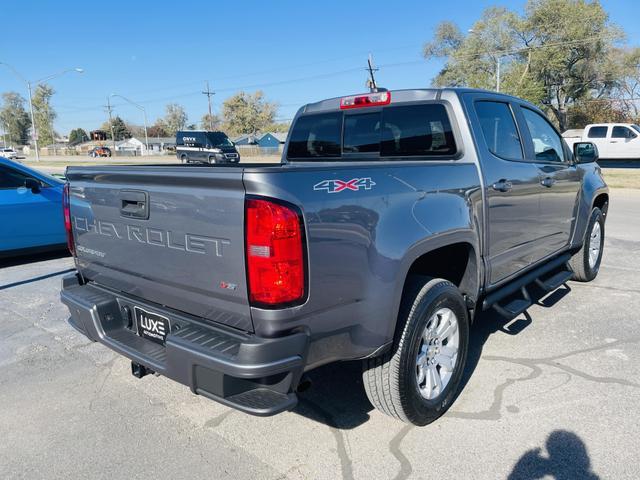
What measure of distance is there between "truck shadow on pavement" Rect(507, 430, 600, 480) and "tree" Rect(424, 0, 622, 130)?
43.0 meters

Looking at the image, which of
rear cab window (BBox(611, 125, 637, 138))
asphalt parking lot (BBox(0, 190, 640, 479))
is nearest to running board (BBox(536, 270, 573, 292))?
asphalt parking lot (BBox(0, 190, 640, 479))

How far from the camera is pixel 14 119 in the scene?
4552 inches

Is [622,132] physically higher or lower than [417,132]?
higher

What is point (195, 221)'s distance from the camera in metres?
2.36

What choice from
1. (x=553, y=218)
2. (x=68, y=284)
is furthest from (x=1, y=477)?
(x=553, y=218)

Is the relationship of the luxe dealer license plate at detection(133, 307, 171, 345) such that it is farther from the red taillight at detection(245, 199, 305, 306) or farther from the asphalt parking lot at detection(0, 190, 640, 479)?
the red taillight at detection(245, 199, 305, 306)

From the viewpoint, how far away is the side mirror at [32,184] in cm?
666

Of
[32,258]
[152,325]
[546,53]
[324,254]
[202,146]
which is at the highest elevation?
[546,53]

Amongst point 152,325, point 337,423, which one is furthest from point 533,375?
point 152,325

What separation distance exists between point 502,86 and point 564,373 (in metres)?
44.8

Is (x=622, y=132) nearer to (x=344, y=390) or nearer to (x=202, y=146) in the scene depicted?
(x=202, y=146)

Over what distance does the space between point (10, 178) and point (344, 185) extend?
595cm

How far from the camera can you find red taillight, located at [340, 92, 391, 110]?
153 inches

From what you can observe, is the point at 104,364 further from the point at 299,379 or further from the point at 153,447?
the point at 299,379
